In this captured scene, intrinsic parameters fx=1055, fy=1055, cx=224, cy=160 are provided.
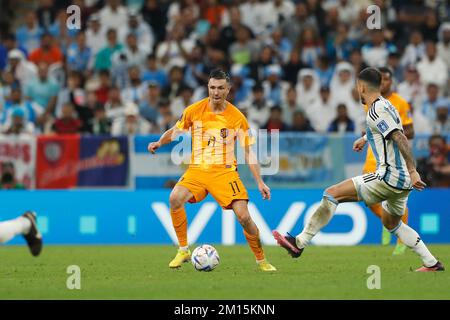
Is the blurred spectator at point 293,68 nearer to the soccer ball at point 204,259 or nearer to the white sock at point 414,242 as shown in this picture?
the soccer ball at point 204,259

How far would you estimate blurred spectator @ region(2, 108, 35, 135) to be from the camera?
1883 cm

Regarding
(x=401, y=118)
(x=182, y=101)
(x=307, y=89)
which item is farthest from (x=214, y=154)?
(x=307, y=89)

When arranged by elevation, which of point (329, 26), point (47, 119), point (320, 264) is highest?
point (329, 26)

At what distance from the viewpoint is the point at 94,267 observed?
1257 cm

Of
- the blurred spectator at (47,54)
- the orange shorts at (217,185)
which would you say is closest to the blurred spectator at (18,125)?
the blurred spectator at (47,54)

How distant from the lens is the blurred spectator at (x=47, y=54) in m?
A: 21.9

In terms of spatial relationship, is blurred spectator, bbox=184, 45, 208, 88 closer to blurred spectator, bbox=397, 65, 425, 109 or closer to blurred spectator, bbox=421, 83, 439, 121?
blurred spectator, bbox=397, 65, 425, 109

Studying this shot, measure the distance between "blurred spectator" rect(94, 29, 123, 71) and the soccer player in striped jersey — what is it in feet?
36.2

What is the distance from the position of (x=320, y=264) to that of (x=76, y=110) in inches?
330

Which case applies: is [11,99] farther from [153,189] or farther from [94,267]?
[94,267]

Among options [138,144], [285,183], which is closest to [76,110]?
[138,144]

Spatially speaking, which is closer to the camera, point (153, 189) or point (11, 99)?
point (153, 189)

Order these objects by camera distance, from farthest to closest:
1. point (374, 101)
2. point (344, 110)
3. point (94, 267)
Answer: point (344, 110)
point (94, 267)
point (374, 101)

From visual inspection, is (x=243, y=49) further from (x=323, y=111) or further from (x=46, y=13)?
(x=46, y=13)
